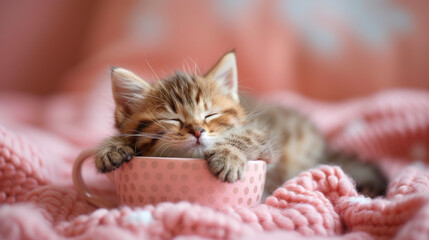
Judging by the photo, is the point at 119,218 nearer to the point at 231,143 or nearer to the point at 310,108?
the point at 231,143

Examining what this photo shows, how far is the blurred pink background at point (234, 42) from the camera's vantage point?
7.06 feet

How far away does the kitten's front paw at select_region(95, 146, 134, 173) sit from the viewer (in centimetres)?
75

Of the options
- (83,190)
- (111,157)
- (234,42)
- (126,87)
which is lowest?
(83,190)

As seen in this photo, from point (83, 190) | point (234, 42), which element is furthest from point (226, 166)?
point (234, 42)

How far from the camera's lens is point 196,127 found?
2.76ft

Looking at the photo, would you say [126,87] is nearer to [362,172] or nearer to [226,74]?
[226,74]

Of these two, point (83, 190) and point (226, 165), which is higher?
point (226, 165)

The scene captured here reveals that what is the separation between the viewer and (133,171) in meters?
0.73

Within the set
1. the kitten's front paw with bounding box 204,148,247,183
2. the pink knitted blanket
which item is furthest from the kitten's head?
the pink knitted blanket

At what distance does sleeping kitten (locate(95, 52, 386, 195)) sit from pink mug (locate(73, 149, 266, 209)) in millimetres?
25

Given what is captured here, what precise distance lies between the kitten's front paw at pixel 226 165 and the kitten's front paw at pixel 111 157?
176 millimetres

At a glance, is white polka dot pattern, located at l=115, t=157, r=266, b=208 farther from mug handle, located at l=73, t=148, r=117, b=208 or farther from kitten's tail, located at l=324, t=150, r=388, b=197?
kitten's tail, located at l=324, t=150, r=388, b=197

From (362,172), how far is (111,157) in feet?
2.48

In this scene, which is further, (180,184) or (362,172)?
(362,172)
